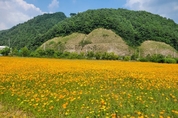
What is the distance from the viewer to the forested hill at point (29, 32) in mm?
137625

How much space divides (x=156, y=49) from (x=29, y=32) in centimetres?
10136

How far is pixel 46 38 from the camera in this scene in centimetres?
12794

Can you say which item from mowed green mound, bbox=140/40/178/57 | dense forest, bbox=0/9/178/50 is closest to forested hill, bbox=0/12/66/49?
dense forest, bbox=0/9/178/50

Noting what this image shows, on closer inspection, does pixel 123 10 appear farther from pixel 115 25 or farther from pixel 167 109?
pixel 167 109

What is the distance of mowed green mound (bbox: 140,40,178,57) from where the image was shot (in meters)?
106

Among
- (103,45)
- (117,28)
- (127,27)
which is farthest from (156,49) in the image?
(103,45)

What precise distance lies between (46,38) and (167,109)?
127 m

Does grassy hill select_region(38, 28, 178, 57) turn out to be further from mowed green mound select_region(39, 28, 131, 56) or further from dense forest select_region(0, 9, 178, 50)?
dense forest select_region(0, 9, 178, 50)

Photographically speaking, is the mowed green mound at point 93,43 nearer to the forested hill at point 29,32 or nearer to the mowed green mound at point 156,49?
the mowed green mound at point 156,49

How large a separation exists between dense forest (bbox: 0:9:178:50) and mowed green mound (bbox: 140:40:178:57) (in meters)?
5.03

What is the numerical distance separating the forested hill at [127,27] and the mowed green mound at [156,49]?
5237mm

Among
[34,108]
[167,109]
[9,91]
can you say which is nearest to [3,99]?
[9,91]

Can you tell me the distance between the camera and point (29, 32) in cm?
15212

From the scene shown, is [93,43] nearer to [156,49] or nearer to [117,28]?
[117,28]
